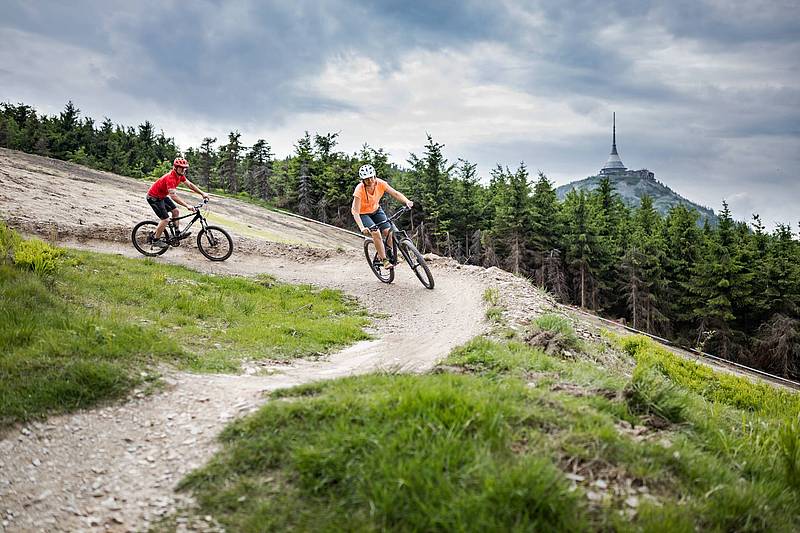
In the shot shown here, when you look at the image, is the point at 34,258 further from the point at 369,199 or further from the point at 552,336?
the point at 552,336

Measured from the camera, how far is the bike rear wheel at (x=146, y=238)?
54.0ft

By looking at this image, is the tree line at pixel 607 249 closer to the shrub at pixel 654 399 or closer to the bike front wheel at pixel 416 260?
the bike front wheel at pixel 416 260

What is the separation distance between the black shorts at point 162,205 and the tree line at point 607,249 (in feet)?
107

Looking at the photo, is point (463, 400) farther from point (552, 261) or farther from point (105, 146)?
point (105, 146)

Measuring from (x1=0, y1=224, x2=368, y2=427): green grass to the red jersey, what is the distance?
7.17ft

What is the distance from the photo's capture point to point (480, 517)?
3297mm

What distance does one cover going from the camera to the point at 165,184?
15.4 meters

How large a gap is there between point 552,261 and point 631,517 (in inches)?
1751

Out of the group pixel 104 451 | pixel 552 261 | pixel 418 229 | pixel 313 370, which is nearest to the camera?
pixel 104 451

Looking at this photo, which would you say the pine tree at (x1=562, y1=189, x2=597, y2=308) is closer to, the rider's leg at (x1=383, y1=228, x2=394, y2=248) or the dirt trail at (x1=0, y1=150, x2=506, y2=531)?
the dirt trail at (x1=0, y1=150, x2=506, y2=531)

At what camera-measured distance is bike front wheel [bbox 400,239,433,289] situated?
13.7 metres

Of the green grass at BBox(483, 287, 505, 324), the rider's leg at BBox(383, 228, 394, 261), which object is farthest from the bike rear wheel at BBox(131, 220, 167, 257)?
the green grass at BBox(483, 287, 505, 324)

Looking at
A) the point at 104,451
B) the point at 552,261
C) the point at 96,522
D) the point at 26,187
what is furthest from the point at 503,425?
the point at 552,261

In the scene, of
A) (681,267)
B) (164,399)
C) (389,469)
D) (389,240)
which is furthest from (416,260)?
(681,267)
